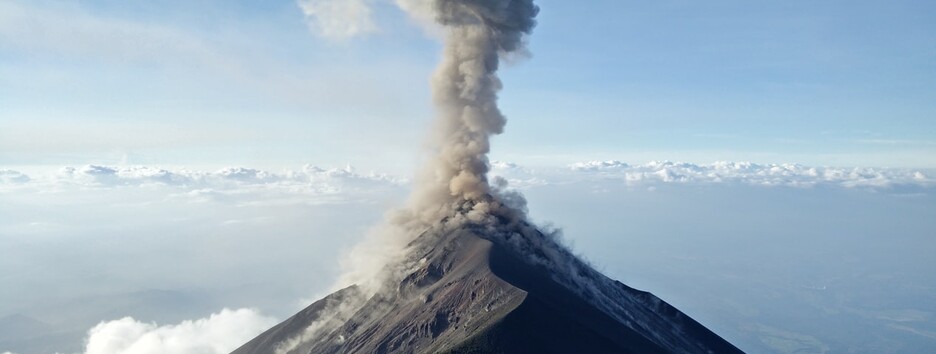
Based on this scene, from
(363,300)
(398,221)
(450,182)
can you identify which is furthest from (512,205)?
(363,300)

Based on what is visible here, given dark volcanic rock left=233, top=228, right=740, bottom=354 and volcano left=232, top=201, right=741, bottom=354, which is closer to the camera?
dark volcanic rock left=233, top=228, right=740, bottom=354

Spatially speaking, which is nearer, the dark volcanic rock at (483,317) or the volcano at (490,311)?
the dark volcanic rock at (483,317)

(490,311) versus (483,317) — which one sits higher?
(490,311)

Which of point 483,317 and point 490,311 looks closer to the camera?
point 483,317

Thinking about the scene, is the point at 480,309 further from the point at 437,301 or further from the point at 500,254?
the point at 500,254
